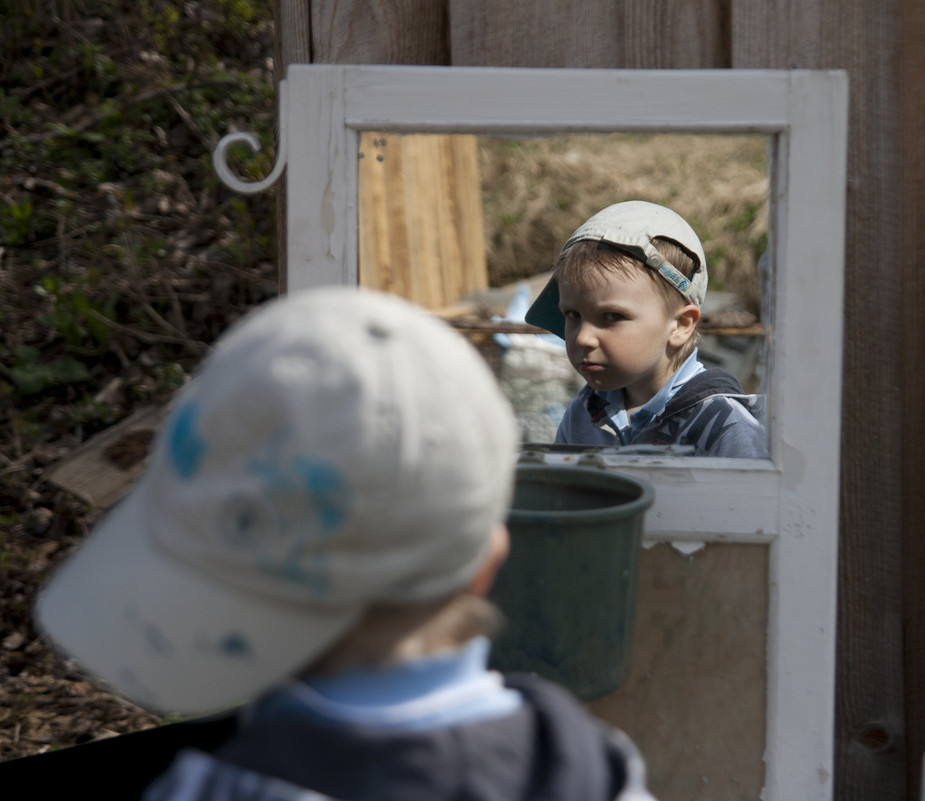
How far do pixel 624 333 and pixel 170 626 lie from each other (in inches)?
72.6

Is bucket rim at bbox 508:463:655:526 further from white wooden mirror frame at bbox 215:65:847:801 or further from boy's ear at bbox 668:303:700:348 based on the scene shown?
boy's ear at bbox 668:303:700:348

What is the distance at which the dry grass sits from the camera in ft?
25.4

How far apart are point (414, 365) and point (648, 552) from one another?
1214 mm

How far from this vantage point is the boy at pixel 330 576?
0.86 m

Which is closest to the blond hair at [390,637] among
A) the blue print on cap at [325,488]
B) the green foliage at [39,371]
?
the blue print on cap at [325,488]

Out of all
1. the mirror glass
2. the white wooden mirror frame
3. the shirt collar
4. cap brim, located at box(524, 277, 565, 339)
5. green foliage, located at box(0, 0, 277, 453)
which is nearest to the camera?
the white wooden mirror frame

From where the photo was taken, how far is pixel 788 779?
1.97 metres

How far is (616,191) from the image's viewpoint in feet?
28.3

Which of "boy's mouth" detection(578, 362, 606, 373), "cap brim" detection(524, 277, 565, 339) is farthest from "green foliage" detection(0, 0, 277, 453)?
"boy's mouth" detection(578, 362, 606, 373)

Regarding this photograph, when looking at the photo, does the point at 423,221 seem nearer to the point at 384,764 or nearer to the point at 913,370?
the point at 913,370

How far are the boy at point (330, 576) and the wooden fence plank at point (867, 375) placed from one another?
1.31 m

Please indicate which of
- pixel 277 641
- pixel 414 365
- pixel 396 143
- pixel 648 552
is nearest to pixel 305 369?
pixel 414 365

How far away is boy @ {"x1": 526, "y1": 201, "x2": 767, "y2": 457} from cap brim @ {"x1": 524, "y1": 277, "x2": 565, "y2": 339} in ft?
0.91

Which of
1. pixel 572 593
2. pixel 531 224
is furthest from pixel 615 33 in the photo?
pixel 531 224
